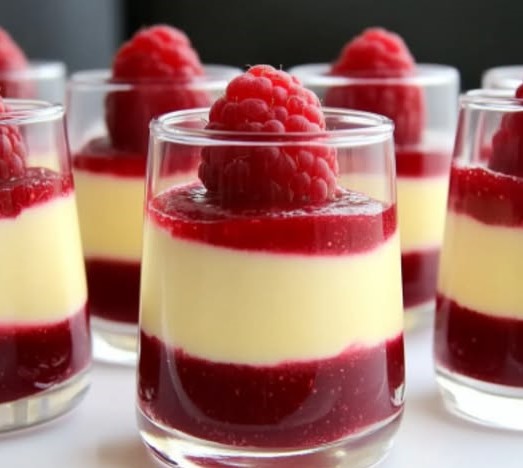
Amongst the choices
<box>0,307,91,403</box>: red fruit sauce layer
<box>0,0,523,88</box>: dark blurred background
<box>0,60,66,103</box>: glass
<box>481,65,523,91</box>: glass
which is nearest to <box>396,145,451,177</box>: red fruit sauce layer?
<box>481,65,523,91</box>: glass

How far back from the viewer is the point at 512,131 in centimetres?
94

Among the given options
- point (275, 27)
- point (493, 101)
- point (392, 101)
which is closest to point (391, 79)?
point (392, 101)

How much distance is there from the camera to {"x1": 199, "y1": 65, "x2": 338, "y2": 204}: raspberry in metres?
0.79

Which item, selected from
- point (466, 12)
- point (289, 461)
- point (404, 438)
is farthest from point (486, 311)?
point (466, 12)

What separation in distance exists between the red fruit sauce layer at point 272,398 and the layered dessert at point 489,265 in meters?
0.16

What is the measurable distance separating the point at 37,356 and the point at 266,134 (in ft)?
1.06

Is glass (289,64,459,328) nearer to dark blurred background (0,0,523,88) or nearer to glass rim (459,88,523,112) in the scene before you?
glass rim (459,88,523,112)

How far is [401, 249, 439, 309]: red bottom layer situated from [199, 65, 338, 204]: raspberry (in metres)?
0.40

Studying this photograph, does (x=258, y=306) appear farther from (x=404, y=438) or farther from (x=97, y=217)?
(x=97, y=217)

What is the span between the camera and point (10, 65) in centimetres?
153

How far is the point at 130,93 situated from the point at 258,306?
43cm

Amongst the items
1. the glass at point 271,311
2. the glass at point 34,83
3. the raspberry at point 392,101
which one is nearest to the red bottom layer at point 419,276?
the raspberry at point 392,101

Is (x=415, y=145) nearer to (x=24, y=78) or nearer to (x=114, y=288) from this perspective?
(x=114, y=288)

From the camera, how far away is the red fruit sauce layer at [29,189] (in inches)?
Result: 35.3
